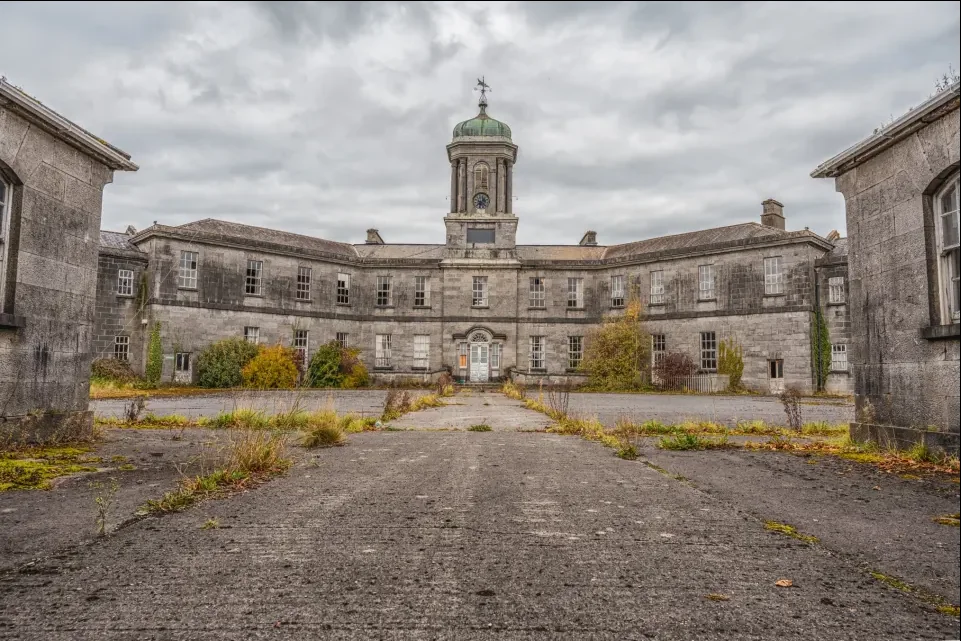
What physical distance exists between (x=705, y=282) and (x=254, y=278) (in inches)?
826

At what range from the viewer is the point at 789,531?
360 cm

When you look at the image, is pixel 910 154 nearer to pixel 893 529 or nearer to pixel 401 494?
pixel 893 529

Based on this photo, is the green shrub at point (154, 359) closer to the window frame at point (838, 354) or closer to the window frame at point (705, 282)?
the window frame at point (705, 282)

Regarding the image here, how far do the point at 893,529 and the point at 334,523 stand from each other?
3.52m

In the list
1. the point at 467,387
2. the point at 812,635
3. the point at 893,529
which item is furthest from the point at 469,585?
the point at 467,387

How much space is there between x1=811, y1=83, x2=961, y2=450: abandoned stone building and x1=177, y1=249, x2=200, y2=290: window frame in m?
25.0

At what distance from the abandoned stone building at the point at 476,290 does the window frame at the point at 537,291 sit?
57mm

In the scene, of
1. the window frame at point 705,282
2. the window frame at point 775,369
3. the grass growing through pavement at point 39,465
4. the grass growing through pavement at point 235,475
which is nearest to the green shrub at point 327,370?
the window frame at point 705,282

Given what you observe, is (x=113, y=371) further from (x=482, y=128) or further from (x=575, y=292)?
(x=482, y=128)

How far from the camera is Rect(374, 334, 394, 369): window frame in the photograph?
30859 mm

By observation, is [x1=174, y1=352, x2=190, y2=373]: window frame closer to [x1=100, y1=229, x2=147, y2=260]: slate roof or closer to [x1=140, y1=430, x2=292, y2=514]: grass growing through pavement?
[x1=100, y1=229, x2=147, y2=260]: slate roof

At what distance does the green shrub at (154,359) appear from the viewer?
24.2 m

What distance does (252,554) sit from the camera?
3074 mm

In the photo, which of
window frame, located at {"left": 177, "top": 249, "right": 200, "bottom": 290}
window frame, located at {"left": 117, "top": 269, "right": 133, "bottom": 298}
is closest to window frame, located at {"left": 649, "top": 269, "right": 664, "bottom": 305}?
window frame, located at {"left": 177, "top": 249, "right": 200, "bottom": 290}
